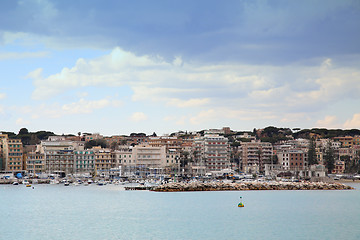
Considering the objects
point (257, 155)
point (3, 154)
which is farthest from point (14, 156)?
point (257, 155)

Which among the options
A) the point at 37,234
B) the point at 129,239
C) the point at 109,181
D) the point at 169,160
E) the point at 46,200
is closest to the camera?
the point at 129,239

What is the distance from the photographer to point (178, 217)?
2314 inches

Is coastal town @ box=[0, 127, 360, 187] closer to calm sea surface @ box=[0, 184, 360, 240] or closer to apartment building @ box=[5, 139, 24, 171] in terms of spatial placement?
apartment building @ box=[5, 139, 24, 171]

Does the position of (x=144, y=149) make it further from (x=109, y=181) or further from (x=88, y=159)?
(x=109, y=181)

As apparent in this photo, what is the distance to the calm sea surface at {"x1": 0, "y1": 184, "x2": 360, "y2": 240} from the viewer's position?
4706 centimetres

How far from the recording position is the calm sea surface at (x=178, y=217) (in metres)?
47.1

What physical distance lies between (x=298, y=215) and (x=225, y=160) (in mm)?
98036

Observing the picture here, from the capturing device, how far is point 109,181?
425 ft

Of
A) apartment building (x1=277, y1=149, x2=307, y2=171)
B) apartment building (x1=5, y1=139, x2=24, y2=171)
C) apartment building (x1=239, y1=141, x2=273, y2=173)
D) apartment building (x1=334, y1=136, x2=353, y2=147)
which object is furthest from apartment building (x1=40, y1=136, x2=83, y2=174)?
apartment building (x1=334, y1=136, x2=353, y2=147)

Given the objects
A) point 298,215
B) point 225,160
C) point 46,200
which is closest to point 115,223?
point 298,215

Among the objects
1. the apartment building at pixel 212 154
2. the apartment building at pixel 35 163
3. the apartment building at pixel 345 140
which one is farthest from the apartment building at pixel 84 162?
the apartment building at pixel 345 140

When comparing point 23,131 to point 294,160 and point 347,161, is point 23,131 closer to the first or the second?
point 294,160

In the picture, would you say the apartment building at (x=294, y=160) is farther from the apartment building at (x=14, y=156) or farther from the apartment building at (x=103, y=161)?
the apartment building at (x=14, y=156)

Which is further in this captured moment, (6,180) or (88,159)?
(88,159)
